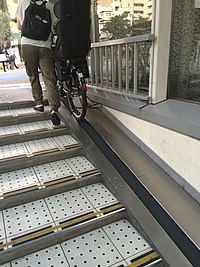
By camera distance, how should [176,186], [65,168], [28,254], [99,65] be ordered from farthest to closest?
[99,65] → [65,168] → [176,186] → [28,254]

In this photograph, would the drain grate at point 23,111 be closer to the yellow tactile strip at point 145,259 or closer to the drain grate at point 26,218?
the drain grate at point 26,218

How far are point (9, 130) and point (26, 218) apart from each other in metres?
1.21

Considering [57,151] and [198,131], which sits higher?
[198,131]

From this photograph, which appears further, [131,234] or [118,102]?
[118,102]

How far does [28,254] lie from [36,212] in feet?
1.01

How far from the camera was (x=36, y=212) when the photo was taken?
1739 millimetres

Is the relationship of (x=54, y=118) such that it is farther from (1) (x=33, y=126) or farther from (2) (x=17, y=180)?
Result: (2) (x=17, y=180)

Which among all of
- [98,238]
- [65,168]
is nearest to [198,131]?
[98,238]

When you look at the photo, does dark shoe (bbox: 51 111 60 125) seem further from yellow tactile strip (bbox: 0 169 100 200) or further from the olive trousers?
yellow tactile strip (bbox: 0 169 100 200)

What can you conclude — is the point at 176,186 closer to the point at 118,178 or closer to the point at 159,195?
the point at 159,195

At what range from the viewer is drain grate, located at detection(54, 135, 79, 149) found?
2.41m

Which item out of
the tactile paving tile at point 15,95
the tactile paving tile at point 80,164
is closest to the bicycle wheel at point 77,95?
the tactile paving tile at point 80,164

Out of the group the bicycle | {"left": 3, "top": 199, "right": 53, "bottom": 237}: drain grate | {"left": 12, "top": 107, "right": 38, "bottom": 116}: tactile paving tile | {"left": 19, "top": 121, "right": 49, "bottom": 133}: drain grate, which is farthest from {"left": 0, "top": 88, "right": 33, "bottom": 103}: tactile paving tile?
{"left": 3, "top": 199, "right": 53, "bottom": 237}: drain grate

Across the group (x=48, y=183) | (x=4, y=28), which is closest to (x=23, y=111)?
(x=48, y=183)
